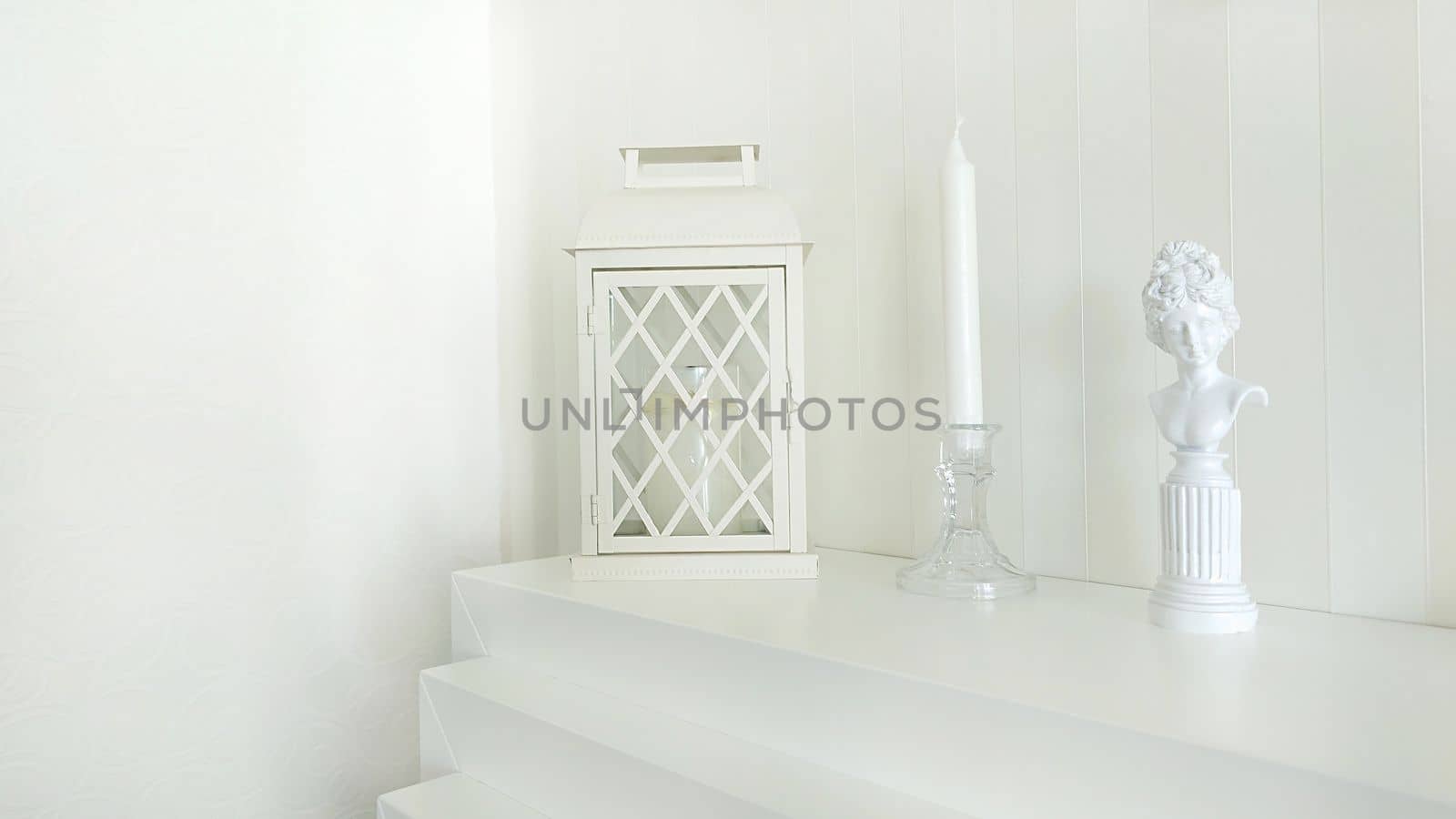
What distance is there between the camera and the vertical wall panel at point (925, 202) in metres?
1.07

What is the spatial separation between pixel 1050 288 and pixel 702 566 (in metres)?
0.46

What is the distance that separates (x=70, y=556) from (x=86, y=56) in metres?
0.56

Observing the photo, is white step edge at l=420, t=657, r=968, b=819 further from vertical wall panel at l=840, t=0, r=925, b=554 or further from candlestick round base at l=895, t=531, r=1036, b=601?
vertical wall panel at l=840, t=0, r=925, b=554

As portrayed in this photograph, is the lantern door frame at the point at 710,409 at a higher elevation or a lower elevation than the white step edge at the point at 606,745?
higher

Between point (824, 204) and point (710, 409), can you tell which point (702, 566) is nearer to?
point (710, 409)

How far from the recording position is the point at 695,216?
3.30ft

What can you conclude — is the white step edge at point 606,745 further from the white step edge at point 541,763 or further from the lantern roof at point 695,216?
the lantern roof at point 695,216

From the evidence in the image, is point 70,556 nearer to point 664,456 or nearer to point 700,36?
point 664,456

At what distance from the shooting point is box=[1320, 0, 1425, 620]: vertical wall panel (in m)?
0.75

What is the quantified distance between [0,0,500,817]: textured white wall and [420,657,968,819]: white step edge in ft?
1.12

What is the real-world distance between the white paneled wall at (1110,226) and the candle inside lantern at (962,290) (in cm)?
13

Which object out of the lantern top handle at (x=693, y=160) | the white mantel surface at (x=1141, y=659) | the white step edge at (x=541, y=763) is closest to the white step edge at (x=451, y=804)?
Answer: the white step edge at (x=541, y=763)

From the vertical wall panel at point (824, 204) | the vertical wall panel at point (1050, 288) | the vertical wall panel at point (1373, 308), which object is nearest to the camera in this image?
the vertical wall panel at point (1373, 308)

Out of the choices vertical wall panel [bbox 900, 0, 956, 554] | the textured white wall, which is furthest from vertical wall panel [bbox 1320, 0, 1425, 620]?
the textured white wall
